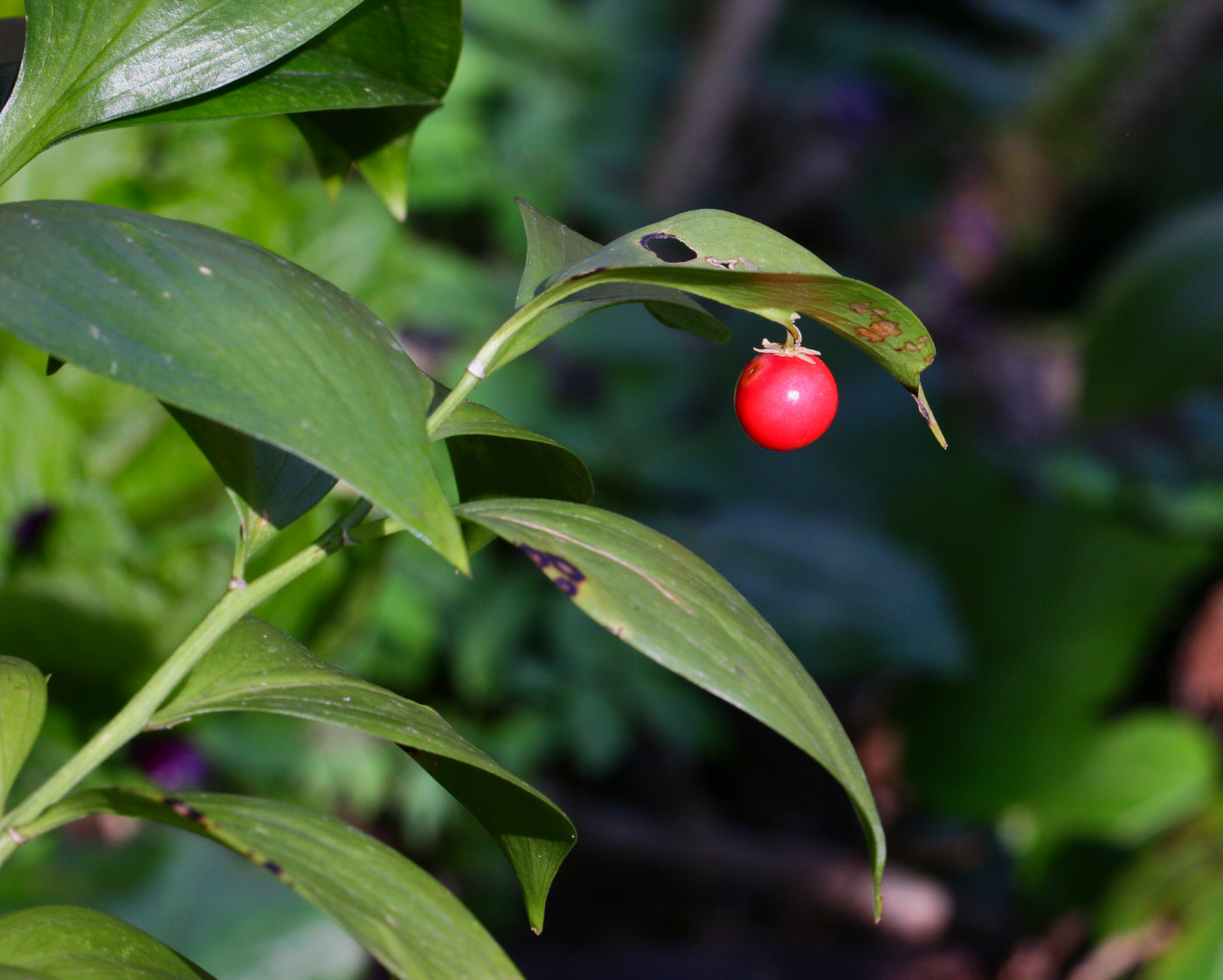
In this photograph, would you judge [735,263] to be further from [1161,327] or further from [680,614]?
[1161,327]

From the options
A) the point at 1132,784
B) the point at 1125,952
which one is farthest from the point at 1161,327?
the point at 1125,952

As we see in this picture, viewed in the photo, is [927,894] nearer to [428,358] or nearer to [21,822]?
[428,358]

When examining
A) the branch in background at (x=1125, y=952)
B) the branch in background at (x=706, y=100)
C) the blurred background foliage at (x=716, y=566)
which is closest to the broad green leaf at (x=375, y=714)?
the blurred background foliage at (x=716, y=566)

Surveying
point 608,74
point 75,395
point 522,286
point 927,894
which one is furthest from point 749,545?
point 522,286

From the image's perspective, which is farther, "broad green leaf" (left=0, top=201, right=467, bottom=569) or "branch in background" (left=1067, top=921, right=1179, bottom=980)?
"branch in background" (left=1067, top=921, right=1179, bottom=980)

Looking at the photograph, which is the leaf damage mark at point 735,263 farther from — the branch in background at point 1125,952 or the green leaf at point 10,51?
the branch in background at point 1125,952

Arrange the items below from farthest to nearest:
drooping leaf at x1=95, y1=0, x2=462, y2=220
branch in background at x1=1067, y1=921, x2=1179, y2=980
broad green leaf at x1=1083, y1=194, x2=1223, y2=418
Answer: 1. broad green leaf at x1=1083, y1=194, x2=1223, y2=418
2. branch in background at x1=1067, y1=921, x2=1179, y2=980
3. drooping leaf at x1=95, y1=0, x2=462, y2=220

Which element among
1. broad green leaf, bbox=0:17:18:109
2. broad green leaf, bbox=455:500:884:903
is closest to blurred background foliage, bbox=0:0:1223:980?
broad green leaf, bbox=0:17:18:109

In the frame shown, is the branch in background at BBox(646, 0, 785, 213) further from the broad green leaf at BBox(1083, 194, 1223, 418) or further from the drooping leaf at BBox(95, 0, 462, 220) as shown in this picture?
the drooping leaf at BBox(95, 0, 462, 220)
